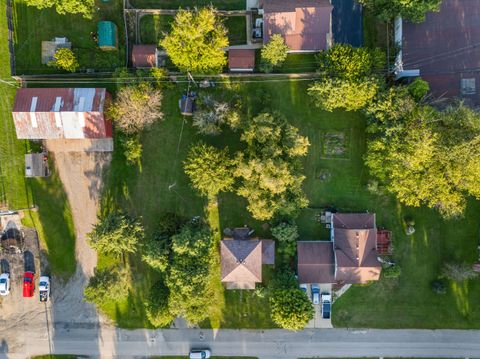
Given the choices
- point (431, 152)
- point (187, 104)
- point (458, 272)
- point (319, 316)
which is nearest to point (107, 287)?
point (187, 104)

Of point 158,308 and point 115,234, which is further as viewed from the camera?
point 158,308

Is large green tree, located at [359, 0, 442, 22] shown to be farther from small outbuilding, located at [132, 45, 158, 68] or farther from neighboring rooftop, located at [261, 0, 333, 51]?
small outbuilding, located at [132, 45, 158, 68]

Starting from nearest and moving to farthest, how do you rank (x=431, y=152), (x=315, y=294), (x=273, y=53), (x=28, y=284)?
1. (x=431, y=152)
2. (x=273, y=53)
3. (x=315, y=294)
4. (x=28, y=284)

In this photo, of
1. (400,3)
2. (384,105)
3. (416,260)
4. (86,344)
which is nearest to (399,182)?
(384,105)

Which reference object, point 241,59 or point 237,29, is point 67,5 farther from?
point 241,59

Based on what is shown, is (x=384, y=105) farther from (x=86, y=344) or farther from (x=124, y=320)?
(x=86, y=344)

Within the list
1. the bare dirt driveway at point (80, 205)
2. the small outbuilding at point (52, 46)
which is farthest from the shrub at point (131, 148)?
the small outbuilding at point (52, 46)

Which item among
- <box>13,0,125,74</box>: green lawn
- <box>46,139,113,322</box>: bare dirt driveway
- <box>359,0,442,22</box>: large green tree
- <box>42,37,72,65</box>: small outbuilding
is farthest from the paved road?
<box>359,0,442,22</box>: large green tree
